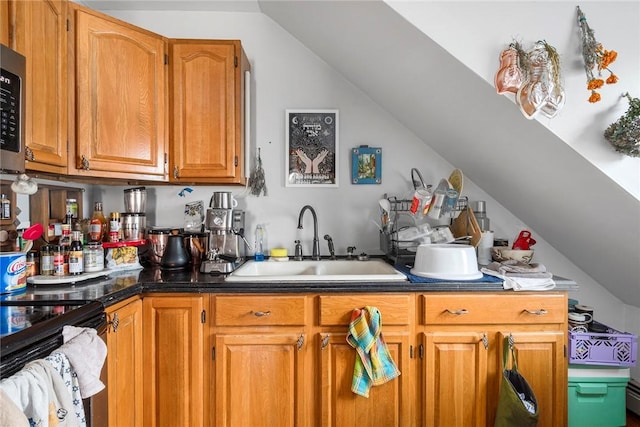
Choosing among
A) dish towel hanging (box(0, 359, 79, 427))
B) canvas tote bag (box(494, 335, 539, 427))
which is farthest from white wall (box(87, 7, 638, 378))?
dish towel hanging (box(0, 359, 79, 427))

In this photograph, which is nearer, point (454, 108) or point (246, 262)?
point (454, 108)

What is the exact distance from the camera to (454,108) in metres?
1.71

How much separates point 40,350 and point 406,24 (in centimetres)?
172

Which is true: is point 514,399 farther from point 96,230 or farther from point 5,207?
point 5,207

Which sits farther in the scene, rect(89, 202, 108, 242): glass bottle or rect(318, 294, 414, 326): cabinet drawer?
rect(89, 202, 108, 242): glass bottle

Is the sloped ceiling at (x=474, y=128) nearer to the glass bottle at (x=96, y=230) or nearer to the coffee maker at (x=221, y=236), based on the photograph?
the coffee maker at (x=221, y=236)

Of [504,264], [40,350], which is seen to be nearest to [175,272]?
[40,350]

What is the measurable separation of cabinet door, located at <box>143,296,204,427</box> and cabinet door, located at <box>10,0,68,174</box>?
0.73 m

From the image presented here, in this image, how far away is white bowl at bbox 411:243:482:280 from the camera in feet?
5.02

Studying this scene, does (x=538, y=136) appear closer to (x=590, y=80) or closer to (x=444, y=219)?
(x=590, y=80)

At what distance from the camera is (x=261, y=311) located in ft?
4.80

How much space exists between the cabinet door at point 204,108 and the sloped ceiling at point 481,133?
541 millimetres

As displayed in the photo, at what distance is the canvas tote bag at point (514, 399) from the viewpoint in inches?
51.8

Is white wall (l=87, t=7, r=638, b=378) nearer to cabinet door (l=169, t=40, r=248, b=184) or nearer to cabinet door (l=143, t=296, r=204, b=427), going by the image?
cabinet door (l=169, t=40, r=248, b=184)
